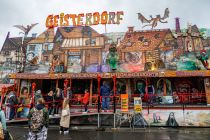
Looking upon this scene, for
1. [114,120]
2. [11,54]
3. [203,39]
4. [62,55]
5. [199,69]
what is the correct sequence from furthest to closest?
[11,54]
[62,55]
[203,39]
[199,69]
[114,120]

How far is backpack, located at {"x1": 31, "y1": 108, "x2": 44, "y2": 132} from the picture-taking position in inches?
231

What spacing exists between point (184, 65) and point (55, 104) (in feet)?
35.8

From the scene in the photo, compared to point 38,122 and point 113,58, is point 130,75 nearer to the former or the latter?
point 113,58

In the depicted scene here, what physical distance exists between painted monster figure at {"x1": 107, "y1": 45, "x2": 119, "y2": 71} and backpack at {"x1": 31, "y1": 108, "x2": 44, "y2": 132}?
41.3ft

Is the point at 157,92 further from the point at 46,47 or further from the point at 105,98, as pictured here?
the point at 46,47

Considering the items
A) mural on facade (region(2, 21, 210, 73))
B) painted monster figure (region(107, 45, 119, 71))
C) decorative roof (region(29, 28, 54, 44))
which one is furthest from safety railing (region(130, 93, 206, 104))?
decorative roof (region(29, 28, 54, 44))

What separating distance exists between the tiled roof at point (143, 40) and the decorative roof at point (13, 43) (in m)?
10.1

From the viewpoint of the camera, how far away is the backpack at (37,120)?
19.3 ft

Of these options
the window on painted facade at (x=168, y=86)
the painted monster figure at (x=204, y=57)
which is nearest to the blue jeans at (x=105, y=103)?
the window on painted facade at (x=168, y=86)

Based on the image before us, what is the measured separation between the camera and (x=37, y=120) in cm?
588

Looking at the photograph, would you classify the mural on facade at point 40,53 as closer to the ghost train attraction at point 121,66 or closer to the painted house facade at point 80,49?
the ghost train attraction at point 121,66

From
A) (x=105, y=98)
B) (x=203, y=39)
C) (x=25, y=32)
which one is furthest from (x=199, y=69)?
(x=25, y=32)

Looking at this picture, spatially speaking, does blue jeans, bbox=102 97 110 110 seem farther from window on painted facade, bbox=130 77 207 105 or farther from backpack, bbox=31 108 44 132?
backpack, bbox=31 108 44 132

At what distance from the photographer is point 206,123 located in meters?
13.1
